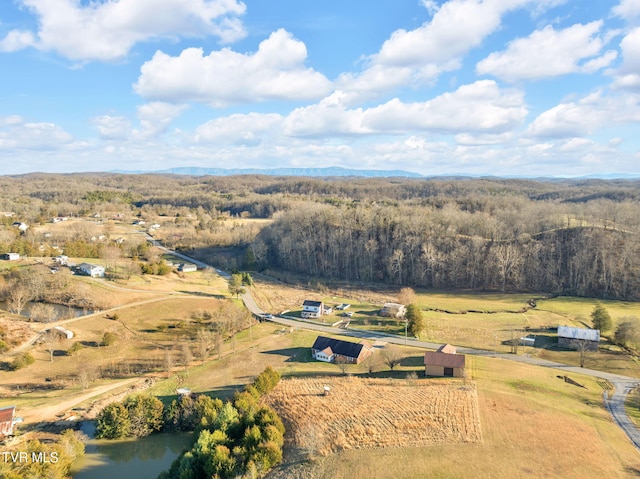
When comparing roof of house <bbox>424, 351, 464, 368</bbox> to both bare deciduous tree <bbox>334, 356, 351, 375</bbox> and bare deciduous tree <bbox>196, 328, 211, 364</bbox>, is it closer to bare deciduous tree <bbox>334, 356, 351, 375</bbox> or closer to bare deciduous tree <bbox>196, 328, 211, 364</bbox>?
bare deciduous tree <bbox>334, 356, 351, 375</bbox>

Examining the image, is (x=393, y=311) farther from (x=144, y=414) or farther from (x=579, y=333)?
(x=144, y=414)

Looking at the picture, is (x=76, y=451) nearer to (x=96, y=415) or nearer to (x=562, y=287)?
(x=96, y=415)

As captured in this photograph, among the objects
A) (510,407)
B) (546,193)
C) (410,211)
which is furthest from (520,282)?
(546,193)

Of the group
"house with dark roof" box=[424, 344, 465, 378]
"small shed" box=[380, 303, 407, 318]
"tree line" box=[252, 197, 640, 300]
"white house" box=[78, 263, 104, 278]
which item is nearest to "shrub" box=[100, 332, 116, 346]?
"white house" box=[78, 263, 104, 278]

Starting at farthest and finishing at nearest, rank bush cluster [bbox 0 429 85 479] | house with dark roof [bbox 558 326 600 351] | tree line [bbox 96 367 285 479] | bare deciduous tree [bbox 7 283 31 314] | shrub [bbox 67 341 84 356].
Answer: bare deciduous tree [bbox 7 283 31 314], shrub [bbox 67 341 84 356], house with dark roof [bbox 558 326 600 351], tree line [bbox 96 367 285 479], bush cluster [bbox 0 429 85 479]

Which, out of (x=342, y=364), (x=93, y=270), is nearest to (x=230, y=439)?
(x=342, y=364)

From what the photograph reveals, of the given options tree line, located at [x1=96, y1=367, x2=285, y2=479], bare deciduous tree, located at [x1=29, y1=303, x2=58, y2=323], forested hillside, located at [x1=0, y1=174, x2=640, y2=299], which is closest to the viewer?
tree line, located at [x1=96, y1=367, x2=285, y2=479]
